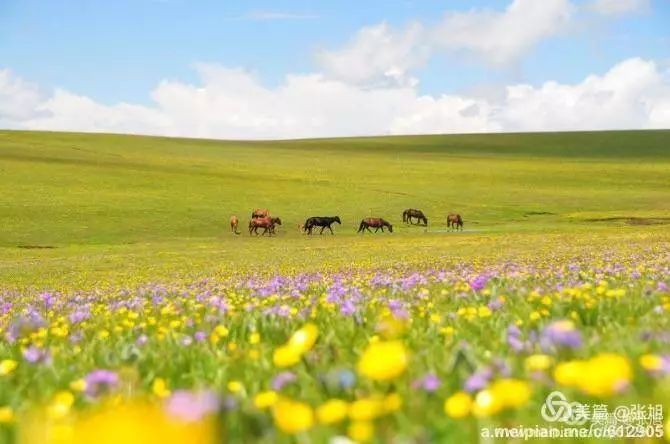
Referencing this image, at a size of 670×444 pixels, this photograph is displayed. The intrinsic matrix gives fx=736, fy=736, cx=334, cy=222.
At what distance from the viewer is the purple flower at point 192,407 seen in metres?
1.91

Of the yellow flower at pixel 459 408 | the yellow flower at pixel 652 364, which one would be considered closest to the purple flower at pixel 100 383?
the yellow flower at pixel 459 408

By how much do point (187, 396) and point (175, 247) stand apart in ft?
158

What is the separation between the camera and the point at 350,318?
5.71 meters

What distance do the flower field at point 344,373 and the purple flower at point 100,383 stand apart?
0.04 ft

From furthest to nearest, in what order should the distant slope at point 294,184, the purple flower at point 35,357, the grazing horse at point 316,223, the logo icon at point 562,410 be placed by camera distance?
the distant slope at point 294,184 < the grazing horse at point 316,223 < the purple flower at point 35,357 < the logo icon at point 562,410

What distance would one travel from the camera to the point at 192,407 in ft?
6.70

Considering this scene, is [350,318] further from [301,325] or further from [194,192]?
[194,192]

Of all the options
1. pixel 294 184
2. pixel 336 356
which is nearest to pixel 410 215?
pixel 294 184

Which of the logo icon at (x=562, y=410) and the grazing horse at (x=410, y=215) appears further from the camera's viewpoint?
the grazing horse at (x=410, y=215)

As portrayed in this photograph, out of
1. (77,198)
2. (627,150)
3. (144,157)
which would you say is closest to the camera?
(77,198)

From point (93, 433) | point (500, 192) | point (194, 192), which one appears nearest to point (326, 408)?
point (93, 433)

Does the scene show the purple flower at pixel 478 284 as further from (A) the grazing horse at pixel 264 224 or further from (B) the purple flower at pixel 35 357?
(A) the grazing horse at pixel 264 224

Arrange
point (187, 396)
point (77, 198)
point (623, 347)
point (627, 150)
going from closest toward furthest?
point (187, 396)
point (623, 347)
point (77, 198)
point (627, 150)

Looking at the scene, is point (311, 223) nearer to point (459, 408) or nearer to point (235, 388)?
point (235, 388)
